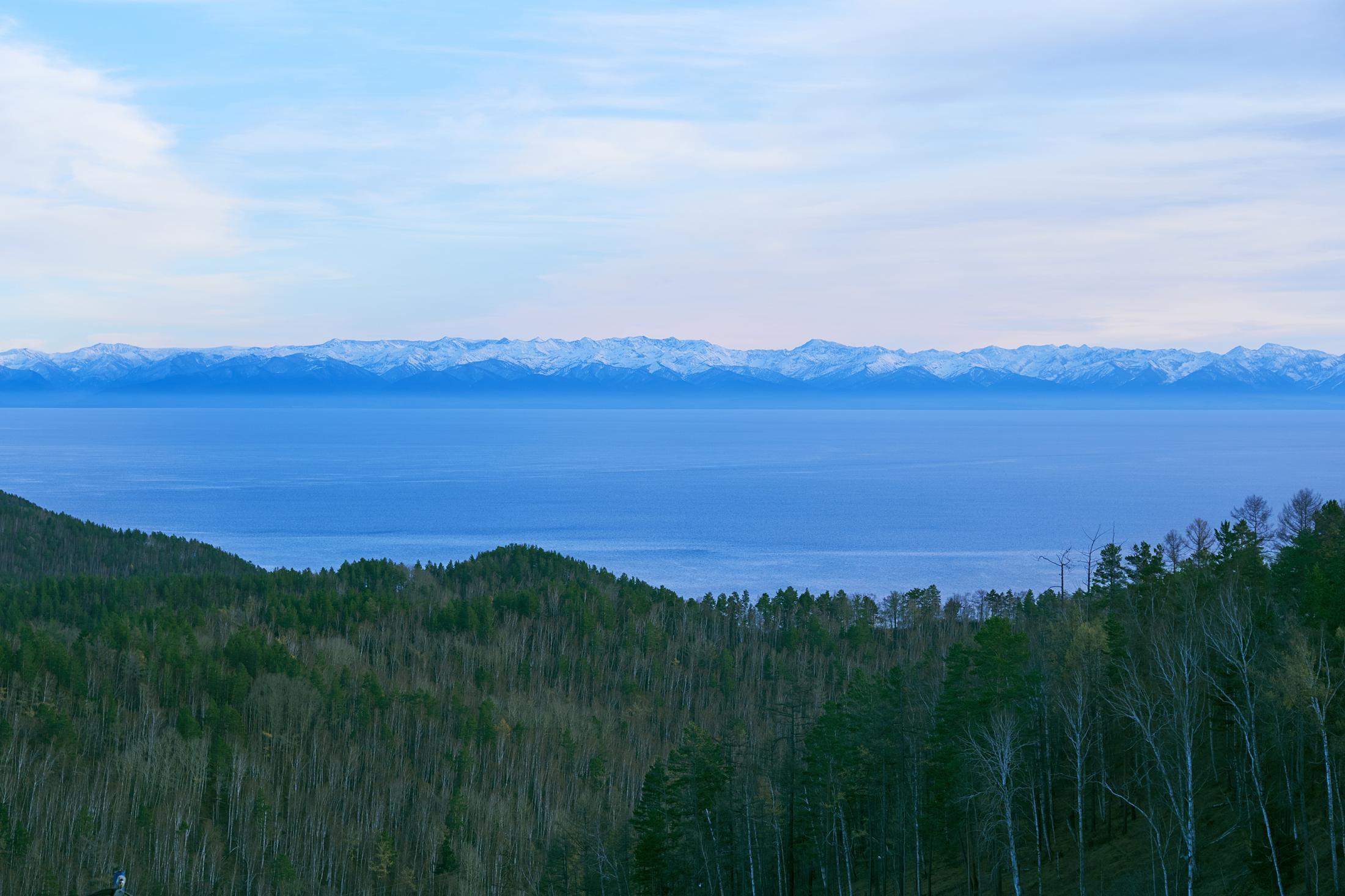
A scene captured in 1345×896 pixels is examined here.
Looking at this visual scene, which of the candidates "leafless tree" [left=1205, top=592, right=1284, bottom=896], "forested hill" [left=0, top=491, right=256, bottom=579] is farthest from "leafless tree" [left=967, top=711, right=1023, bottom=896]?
"forested hill" [left=0, top=491, right=256, bottom=579]

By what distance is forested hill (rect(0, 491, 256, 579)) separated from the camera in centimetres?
15412

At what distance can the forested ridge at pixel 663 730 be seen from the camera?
4109 cm

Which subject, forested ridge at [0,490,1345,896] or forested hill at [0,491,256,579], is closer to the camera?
forested ridge at [0,490,1345,896]

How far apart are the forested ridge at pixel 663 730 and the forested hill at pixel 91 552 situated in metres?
1.07

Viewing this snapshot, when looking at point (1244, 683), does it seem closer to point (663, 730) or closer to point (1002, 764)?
point (1002, 764)

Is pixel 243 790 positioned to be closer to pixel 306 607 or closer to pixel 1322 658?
pixel 306 607

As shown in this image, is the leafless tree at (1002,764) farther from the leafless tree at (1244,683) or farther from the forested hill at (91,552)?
the forested hill at (91,552)

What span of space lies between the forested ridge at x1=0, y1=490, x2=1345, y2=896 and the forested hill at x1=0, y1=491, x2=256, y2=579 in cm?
107

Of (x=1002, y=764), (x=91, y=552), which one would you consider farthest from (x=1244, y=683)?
(x=91, y=552)

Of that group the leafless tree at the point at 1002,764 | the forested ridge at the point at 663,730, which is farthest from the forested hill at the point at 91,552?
the leafless tree at the point at 1002,764

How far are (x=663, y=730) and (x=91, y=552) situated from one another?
4024 inches

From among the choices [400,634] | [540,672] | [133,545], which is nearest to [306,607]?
[400,634]

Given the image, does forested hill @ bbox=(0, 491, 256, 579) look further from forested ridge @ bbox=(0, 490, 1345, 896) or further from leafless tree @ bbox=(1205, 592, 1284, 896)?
leafless tree @ bbox=(1205, 592, 1284, 896)

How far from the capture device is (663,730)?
104125 millimetres
